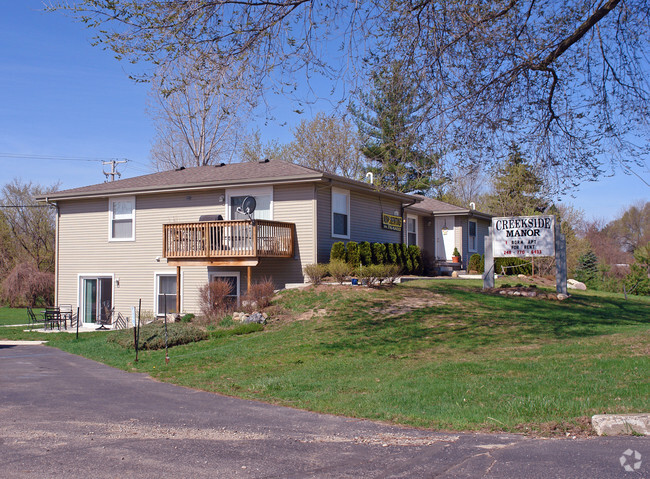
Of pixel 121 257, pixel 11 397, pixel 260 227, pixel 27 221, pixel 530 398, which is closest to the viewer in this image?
pixel 530 398

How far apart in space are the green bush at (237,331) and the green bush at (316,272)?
372 centimetres

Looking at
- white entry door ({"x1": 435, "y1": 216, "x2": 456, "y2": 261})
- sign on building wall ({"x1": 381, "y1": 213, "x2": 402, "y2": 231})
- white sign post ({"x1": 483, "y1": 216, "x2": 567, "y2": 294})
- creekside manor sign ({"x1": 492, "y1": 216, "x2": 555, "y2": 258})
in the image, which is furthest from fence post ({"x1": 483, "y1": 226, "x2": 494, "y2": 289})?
white entry door ({"x1": 435, "y1": 216, "x2": 456, "y2": 261})

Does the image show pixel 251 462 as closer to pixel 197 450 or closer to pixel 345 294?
pixel 197 450

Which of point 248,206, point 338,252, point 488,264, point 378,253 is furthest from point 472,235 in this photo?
point 248,206

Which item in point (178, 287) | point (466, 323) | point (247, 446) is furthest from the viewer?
point (178, 287)

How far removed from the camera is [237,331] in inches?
634

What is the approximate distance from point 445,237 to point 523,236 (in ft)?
36.4

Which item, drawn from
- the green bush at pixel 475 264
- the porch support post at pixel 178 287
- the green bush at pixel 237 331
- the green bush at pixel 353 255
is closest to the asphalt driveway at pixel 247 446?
the green bush at pixel 237 331

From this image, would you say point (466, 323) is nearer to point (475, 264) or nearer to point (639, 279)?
point (475, 264)

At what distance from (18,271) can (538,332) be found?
33.3 metres

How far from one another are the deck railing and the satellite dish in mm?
777

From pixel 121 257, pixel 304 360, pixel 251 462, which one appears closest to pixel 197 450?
pixel 251 462

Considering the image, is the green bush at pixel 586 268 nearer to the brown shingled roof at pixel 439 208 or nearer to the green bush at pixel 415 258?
the brown shingled roof at pixel 439 208

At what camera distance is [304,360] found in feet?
41.4
